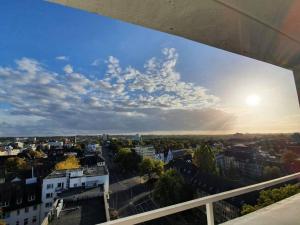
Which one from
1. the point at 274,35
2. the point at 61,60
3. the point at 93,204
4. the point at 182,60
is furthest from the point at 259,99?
the point at 61,60

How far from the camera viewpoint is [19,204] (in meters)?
6.41

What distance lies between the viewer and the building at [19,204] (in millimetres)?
6221

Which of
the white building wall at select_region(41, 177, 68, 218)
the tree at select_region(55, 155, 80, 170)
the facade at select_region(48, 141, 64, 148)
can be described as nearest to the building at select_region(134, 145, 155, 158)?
the tree at select_region(55, 155, 80, 170)

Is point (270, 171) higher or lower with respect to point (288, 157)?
lower

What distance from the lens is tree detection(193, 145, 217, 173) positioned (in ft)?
43.8

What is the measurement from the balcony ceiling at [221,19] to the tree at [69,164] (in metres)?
8.12

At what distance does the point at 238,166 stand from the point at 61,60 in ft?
47.9

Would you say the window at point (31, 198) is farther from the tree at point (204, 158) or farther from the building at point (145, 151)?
the tree at point (204, 158)

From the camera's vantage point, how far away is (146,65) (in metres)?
18.5

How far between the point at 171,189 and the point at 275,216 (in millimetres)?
11829

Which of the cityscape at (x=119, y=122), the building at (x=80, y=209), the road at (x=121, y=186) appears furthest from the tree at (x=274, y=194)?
the road at (x=121, y=186)

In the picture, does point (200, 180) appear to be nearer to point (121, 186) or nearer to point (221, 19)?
point (121, 186)

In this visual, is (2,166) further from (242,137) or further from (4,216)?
(242,137)

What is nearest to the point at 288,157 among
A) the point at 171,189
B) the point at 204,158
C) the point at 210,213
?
the point at 204,158
